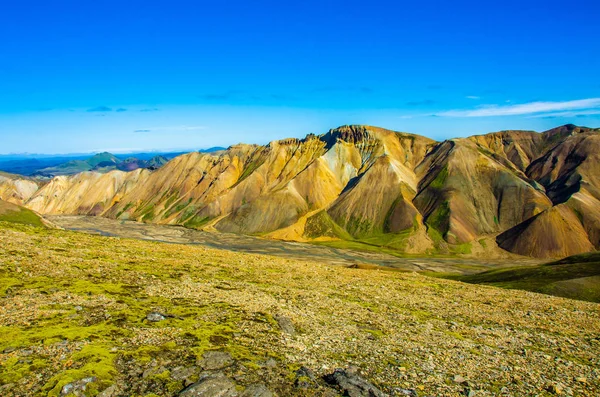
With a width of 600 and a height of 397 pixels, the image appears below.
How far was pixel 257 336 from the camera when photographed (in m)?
21.4

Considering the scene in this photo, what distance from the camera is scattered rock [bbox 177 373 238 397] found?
14.5 m

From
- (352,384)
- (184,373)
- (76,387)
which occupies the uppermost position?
(76,387)

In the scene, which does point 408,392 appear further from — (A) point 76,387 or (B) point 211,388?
(A) point 76,387

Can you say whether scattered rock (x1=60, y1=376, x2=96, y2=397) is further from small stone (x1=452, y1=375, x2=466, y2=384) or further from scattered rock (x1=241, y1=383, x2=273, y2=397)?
small stone (x1=452, y1=375, x2=466, y2=384)

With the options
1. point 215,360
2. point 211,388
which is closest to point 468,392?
point 211,388

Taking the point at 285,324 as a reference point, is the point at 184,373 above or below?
above

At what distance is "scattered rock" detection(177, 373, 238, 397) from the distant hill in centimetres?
6112

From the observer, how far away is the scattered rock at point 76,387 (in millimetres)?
13840

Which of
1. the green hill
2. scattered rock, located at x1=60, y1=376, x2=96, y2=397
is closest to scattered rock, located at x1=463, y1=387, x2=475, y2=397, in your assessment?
scattered rock, located at x1=60, y1=376, x2=96, y2=397

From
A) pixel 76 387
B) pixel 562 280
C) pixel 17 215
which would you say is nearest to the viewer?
pixel 76 387

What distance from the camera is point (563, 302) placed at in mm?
40906

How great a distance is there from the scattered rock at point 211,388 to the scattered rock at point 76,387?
3.38 metres

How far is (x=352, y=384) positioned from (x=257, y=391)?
163 inches

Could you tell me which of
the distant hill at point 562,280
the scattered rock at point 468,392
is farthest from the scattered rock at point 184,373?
the distant hill at point 562,280
